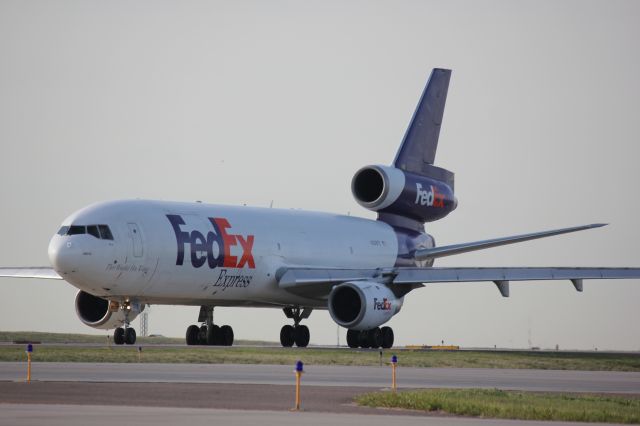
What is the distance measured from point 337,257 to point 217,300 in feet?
20.7

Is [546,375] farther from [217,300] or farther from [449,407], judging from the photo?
[217,300]

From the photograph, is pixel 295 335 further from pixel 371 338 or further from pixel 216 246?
pixel 216 246

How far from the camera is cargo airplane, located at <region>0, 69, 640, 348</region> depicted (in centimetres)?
4034

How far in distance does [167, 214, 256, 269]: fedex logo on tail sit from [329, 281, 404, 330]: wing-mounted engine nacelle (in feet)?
10.4

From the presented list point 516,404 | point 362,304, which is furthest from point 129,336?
point 516,404

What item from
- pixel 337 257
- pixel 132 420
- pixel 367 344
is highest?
pixel 337 257

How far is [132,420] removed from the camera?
1691 cm

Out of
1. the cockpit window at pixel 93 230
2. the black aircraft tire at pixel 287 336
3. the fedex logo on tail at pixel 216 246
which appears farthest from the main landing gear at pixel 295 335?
the cockpit window at pixel 93 230

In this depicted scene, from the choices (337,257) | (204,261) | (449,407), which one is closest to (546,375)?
(449,407)

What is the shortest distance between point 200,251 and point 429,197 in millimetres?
13901

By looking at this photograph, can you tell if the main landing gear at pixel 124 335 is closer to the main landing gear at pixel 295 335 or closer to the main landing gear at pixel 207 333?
the main landing gear at pixel 207 333

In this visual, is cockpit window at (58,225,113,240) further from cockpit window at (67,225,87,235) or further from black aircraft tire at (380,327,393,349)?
black aircraft tire at (380,327,393,349)

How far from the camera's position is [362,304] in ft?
144

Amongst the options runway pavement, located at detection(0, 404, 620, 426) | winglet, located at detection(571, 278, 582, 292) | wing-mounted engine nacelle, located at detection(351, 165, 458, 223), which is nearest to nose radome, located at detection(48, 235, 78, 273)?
wing-mounted engine nacelle, located at detection(351, 165, 458, 223)
